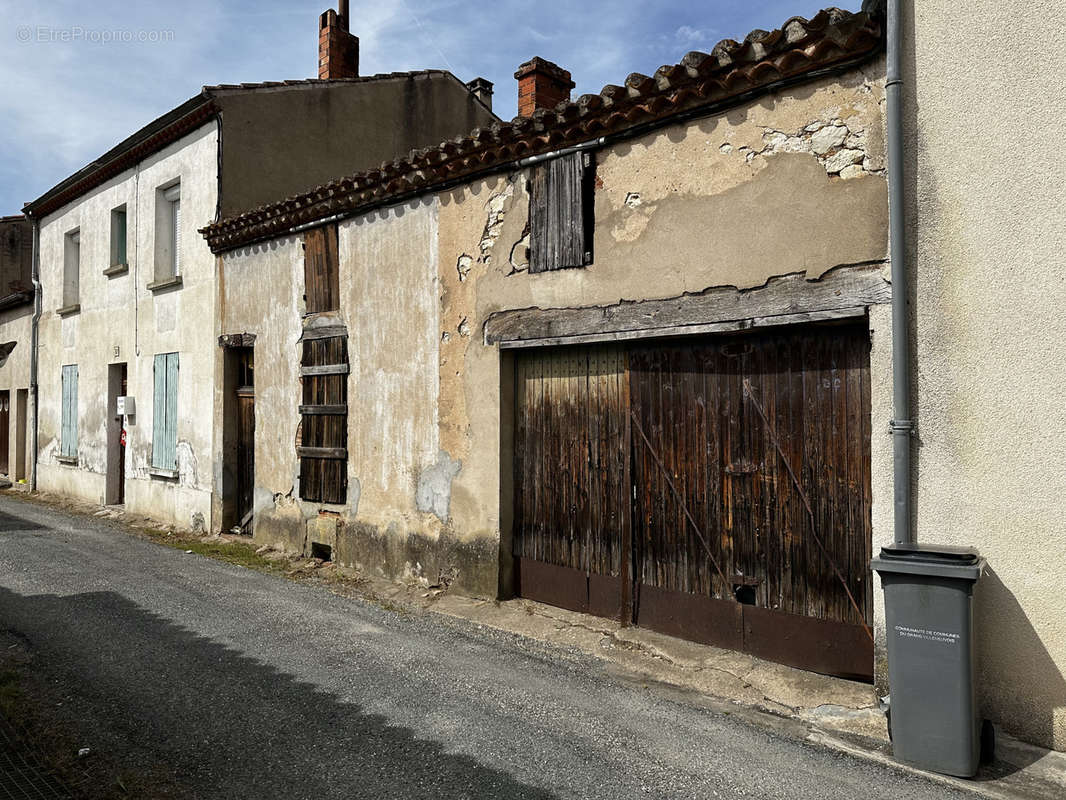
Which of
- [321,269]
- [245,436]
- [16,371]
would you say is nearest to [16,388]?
[16,371]

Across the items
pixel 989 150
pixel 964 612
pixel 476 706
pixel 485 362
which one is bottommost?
pixel 476 706

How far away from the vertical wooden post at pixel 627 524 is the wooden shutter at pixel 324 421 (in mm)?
3331

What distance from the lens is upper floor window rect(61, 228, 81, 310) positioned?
45.9 feet

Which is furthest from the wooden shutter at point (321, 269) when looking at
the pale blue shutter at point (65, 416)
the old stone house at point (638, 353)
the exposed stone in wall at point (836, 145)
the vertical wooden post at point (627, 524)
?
the pale blue shutter at point (65, 416)

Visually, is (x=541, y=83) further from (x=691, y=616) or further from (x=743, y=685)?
(x=743, y=685)

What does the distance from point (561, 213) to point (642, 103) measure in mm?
1031

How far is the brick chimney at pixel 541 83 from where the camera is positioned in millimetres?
8898

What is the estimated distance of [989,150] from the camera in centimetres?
392

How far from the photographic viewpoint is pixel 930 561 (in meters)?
3.59

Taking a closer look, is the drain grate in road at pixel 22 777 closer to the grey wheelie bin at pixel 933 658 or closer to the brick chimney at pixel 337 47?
the grey wheelie bin at pixel 933 658

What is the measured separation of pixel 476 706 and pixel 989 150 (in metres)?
4.04

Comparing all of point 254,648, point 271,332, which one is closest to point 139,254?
point 271,332

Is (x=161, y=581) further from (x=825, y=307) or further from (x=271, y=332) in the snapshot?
(x=825, y=307)

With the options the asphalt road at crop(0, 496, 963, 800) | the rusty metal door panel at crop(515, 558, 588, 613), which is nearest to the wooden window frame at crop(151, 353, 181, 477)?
the asphalt road at crop(0, 496, 963, 800)
